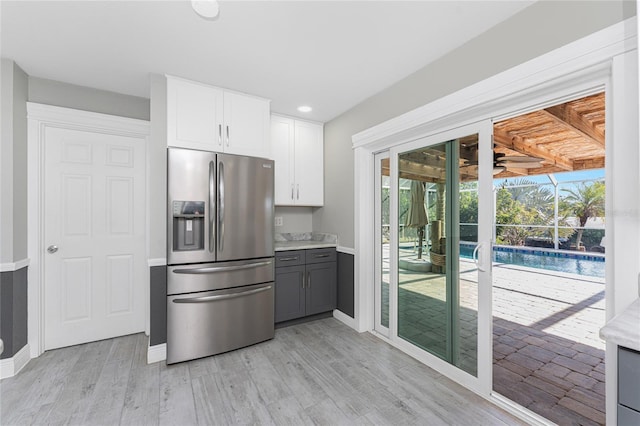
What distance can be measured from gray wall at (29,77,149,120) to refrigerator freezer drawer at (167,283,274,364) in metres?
2.02

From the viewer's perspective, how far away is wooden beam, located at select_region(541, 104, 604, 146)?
2.53 m

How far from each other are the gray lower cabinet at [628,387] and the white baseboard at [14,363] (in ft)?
12.1

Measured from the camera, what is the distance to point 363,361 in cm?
244

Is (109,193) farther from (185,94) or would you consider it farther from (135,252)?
(185,94)

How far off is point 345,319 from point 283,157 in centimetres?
210

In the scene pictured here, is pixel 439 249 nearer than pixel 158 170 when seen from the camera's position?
Yes

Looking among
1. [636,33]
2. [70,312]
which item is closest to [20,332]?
[70,312]

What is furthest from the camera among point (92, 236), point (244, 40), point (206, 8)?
point (92, 236)

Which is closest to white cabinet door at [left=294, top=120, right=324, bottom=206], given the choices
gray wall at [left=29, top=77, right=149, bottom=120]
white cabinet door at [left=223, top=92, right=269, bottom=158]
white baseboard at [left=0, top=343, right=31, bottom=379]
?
white cabinet door at [left=223, top=92, right=269, bottom=158]

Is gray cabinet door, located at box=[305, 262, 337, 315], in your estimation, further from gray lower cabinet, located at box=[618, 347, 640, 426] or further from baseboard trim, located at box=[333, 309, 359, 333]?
gray lower cabinet, located at box=[618, 347, 640, 426]

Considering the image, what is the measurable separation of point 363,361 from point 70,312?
286 centimetres

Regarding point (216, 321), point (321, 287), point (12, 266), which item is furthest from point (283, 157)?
point (12, 266)

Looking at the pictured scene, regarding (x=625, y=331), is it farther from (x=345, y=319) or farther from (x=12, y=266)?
(x=12, y=266)

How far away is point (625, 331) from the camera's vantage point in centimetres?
86
